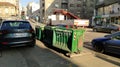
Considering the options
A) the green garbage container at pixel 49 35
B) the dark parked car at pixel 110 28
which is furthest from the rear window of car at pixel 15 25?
the dark parked car at pixel 110 28

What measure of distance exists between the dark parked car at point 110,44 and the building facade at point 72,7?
60532mm

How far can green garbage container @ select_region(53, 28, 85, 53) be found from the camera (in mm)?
8219

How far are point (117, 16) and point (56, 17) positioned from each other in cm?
1287

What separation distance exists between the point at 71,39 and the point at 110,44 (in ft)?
6.35

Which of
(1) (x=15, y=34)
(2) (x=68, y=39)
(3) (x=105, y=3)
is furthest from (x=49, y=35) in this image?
(3) (x=105, y=3)

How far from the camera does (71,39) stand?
8.28m

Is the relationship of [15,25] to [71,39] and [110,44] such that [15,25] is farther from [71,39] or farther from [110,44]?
[110,44]

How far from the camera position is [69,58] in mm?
7984

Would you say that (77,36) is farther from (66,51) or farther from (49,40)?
(49,40)

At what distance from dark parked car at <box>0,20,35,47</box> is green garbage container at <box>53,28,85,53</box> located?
167cm

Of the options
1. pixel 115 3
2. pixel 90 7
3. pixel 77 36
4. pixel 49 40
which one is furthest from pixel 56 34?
pixel 90 7

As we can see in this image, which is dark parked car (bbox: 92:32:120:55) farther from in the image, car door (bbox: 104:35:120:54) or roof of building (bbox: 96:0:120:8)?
roof of building (bbox: 96:0:120:8)

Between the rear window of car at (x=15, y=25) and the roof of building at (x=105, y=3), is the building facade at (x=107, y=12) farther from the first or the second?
the rear window of car at (x=15, y=25)

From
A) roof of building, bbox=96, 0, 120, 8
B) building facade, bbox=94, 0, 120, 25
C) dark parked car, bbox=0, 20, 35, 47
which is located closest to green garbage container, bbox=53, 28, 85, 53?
dark parked car, bbox=0, 20, 35, 47
